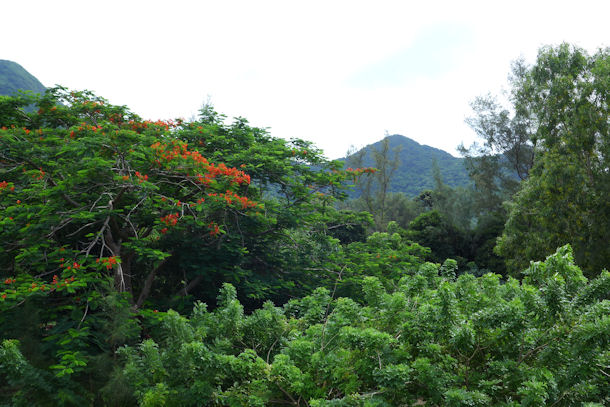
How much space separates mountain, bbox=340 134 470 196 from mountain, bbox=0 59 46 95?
4987 cm

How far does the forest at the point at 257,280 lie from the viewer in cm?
350

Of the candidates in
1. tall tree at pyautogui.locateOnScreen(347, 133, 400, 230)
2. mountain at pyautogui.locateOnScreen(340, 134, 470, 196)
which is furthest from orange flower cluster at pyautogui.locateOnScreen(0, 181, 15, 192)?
mountain at pyautogui.locateOnScreen(340, 134, 470, 196)

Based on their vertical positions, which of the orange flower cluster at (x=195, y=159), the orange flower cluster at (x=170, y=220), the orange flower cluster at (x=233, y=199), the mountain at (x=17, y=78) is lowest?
the orange flower cluster at (x=170, y=220)

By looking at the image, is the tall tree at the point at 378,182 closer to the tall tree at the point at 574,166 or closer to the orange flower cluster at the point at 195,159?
the tall tree at the point at 574,166

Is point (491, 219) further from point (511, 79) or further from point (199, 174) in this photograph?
point (199, 174)

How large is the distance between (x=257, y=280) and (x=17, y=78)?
229 ft

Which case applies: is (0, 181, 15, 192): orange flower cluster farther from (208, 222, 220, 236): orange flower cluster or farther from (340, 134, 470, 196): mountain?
(340, 134, 470, 196): mountain

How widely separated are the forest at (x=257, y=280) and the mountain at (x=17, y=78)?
198 ft

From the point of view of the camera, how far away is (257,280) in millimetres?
7434

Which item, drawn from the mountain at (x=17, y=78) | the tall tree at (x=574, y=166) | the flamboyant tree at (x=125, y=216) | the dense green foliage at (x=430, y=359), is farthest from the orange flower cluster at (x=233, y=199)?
the mountain at (x=17, y=78)

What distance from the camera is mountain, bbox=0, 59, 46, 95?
5691 cm

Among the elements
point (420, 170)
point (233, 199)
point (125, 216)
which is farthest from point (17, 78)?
point (233, 199)

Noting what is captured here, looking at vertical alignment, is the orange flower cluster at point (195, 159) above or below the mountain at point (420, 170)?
below

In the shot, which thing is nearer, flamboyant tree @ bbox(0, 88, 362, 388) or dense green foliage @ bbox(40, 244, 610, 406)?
dense green foliage @ bbox(40, 244, 610, 406)
